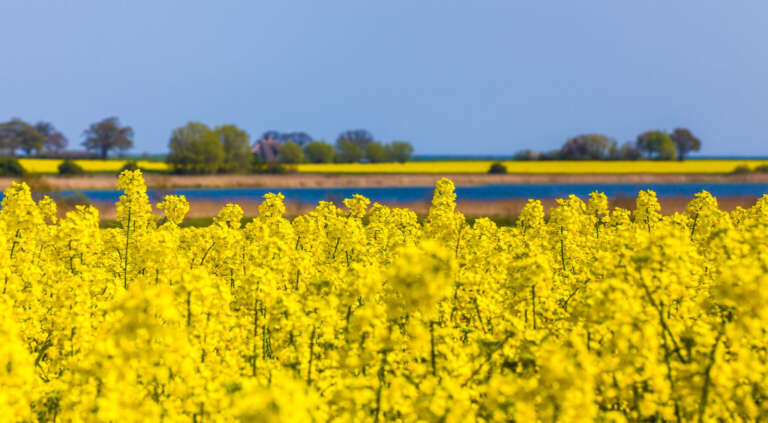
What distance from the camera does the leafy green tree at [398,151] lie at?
133375 mm

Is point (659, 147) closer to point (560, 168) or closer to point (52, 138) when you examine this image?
point (560, 168)

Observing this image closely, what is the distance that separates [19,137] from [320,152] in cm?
6760

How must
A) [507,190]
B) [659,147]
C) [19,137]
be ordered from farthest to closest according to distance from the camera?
[19,137], [659,147], [507,190]

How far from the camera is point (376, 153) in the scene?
433 feet

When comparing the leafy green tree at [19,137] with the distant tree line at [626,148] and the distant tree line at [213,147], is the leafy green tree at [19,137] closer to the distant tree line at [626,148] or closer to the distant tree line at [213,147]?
the distant tree line at [213,147]

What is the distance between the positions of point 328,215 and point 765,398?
12375 millimetres

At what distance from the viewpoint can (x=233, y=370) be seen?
820 cm

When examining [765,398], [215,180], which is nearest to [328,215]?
[765,398]

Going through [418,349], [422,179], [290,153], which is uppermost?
[290,153]

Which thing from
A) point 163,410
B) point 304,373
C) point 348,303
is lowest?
point 163,410

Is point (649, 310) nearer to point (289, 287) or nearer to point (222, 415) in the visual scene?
point (222, 415)

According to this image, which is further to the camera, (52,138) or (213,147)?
(52,138)

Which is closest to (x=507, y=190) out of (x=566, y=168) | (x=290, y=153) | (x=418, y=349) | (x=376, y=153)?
(x=566, y=168)

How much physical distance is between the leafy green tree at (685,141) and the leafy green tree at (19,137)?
143 m
